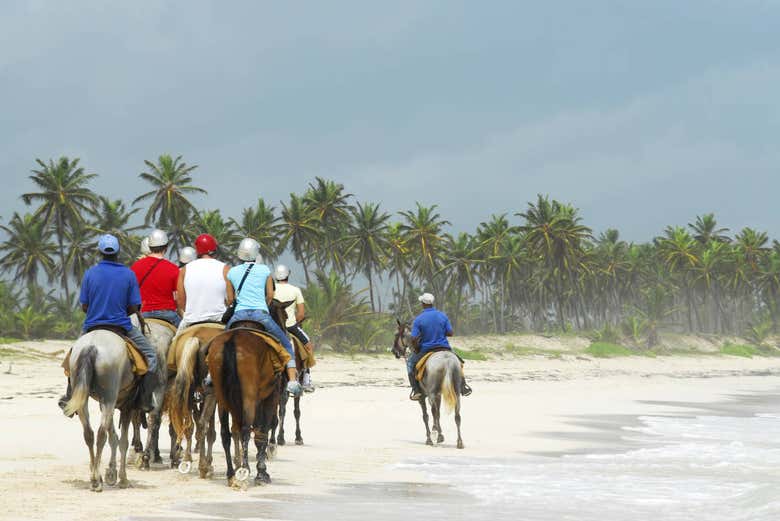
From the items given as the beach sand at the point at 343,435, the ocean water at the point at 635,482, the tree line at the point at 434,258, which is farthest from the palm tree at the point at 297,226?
the ocean water at the point at 635,482

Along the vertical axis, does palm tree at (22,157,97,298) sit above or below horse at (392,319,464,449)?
above

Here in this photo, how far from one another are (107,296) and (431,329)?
6.82 metres

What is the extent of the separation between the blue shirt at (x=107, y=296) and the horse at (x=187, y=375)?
0.89 metres

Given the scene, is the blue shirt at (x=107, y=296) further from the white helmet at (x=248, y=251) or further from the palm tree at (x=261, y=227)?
the palm tree at (x=261, y=227)

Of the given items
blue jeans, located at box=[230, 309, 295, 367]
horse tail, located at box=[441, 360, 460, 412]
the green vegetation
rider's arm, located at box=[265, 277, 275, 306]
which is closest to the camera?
blue jeans, located at box=[230, 309, 295, 367]

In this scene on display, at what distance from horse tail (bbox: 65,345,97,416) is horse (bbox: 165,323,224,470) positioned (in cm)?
124

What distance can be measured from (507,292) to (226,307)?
10288 centimetres

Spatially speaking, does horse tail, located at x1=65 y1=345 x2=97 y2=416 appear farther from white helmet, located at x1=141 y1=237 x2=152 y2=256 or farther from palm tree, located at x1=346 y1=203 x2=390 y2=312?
palm tree, located at x1=346 y1=203 x2=390 y2=312

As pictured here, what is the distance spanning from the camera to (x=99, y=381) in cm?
885

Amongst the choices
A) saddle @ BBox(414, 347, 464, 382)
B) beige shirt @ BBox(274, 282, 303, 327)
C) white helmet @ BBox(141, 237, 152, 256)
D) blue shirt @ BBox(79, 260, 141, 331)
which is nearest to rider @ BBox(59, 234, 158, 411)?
blue shirt @ BBox(79, 260, 141, 331)

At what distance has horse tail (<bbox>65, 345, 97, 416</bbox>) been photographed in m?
8.60

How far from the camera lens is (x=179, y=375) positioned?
9867 millimetres

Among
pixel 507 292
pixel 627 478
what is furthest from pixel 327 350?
pixel 507 292

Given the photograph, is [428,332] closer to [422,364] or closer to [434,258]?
[422,364]
